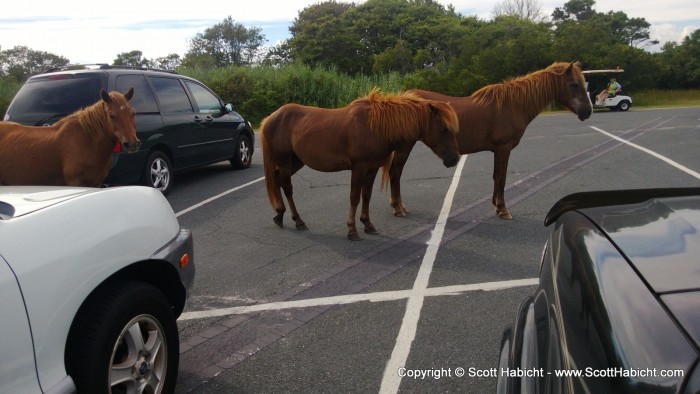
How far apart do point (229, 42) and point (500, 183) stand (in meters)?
65.7

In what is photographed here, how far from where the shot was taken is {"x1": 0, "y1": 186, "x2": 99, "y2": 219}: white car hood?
8.20ft

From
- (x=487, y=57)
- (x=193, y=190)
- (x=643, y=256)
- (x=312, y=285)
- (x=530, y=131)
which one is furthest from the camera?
(x=487, y=57)

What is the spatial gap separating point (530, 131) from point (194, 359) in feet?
46.7

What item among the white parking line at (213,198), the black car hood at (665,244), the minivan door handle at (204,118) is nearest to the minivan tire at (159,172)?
the white parking line at (213,198)

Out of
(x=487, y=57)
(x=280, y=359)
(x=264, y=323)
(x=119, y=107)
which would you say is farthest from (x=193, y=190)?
(x=487, y=57)

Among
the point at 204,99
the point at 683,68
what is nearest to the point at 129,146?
the point at 204,99

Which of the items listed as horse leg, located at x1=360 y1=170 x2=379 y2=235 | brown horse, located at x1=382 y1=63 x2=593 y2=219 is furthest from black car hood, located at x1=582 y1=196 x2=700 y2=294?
brown horse, located at x1=382 y1=63 x2=593 y2=219

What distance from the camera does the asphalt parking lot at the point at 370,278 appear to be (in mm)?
3449

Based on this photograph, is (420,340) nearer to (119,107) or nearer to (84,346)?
(84,346)

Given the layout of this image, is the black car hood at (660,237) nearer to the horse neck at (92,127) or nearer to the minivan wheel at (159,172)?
the horse neck at (92,127)

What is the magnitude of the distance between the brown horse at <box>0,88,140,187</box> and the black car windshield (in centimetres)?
135

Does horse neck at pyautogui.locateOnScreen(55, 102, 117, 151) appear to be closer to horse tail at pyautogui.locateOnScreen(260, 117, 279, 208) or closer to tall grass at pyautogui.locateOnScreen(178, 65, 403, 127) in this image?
horse tail at pyautogui.locateOnScreen(260, 117, 279, 208)

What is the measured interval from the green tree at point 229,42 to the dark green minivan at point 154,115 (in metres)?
58.3

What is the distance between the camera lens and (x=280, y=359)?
361cm
